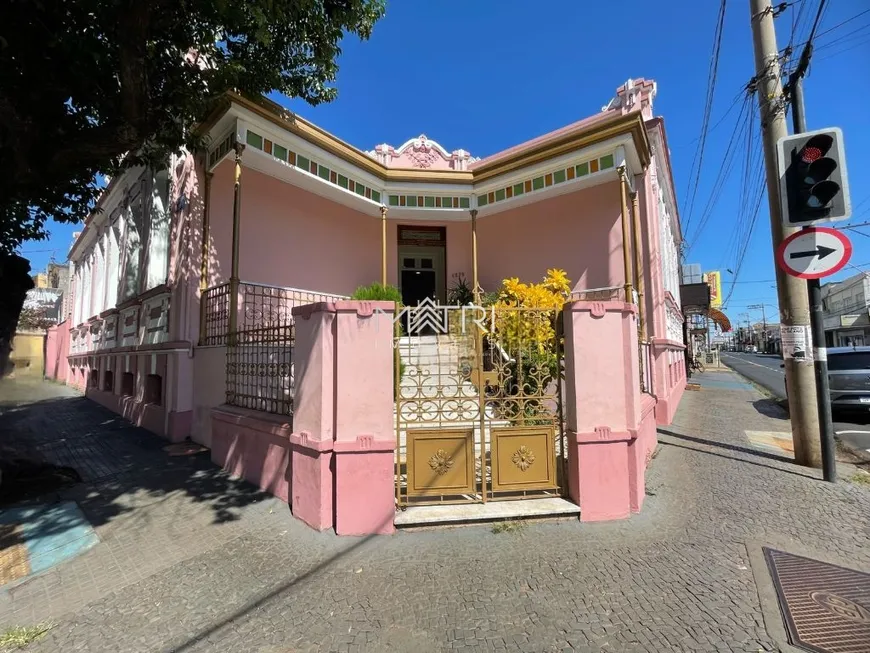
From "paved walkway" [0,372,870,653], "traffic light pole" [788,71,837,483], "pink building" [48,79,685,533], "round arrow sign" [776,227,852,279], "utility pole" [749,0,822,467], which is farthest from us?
"utility pole" [749,0,822,467]

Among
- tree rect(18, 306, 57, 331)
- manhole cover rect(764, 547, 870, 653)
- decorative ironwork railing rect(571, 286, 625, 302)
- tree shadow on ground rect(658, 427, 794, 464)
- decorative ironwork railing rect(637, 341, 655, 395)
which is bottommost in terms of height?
manhole cover rect(764, 547, 870, 653)

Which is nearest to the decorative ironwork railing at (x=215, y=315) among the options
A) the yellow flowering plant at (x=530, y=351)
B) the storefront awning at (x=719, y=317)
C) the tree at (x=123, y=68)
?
the tree at (x=123, y=68)

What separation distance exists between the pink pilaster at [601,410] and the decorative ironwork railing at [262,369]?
9.31 ft

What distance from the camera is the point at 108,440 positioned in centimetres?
753

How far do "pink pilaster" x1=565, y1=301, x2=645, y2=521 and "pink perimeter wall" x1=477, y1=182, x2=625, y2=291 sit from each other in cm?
550

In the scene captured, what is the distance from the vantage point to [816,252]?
490cm

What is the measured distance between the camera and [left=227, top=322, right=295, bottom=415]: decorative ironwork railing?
4656mm

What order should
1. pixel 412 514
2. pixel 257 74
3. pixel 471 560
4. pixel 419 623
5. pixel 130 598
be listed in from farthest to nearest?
pixel 257 74 < pixel 412 514 < pixel 471 560 < pixel 130 598 < pixel 419 623

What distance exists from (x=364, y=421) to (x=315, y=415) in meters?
0.46

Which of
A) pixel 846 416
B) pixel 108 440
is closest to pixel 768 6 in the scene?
pixel 846 416

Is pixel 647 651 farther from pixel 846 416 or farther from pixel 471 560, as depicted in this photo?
pixel 846 416

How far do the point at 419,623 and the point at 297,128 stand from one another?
7.23 meters

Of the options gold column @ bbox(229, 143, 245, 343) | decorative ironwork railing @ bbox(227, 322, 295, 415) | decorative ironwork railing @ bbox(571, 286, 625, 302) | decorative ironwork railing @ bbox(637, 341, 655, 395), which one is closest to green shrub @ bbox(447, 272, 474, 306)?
decorative ironwork railing @ bbox(571, 286, 625, 302)

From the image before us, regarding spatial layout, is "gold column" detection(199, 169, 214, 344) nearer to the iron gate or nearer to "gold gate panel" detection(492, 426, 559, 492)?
the iron gate
